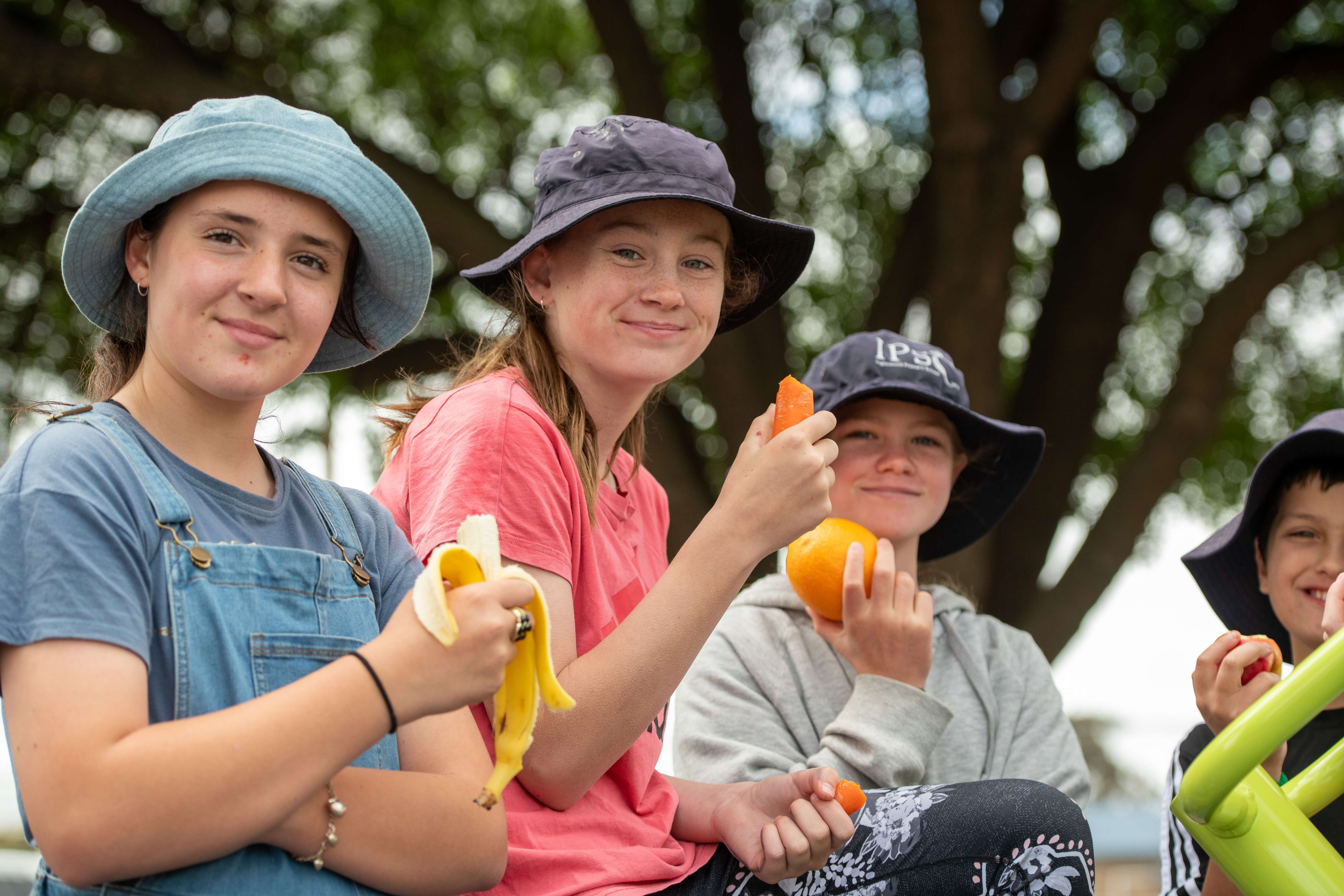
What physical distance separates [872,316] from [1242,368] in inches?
135

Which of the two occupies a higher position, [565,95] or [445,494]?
[565,95]

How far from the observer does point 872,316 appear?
297 inches

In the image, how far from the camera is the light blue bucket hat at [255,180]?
1.66 metres

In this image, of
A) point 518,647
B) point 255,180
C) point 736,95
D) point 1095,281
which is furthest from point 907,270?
point 518,647

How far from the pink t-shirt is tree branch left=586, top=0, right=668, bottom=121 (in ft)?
16.1

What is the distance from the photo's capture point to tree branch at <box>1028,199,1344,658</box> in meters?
6.68

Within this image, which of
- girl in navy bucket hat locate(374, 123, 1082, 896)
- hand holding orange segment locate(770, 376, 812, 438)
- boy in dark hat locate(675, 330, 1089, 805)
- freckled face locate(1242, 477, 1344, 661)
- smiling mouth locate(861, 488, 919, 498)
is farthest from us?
smiling mouth locate(861, 488, 919, 498)

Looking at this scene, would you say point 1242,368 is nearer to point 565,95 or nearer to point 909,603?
point 565,95

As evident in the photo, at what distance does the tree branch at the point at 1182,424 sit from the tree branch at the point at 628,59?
3.44 m

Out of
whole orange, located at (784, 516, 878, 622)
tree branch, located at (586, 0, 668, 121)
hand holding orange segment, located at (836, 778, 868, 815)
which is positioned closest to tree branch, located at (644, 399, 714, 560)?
tree branch, located at (586, 0, 668, 121)

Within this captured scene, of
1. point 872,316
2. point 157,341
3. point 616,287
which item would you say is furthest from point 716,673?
point 872,316

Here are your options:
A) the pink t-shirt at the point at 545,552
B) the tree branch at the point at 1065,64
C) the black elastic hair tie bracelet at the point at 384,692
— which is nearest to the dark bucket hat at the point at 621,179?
the pink t-shirt at the point at 545,552

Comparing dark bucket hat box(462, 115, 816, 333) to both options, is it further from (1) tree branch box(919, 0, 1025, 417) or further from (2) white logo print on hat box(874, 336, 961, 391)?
(1) tree branch box(919, 0, 1025, 417)

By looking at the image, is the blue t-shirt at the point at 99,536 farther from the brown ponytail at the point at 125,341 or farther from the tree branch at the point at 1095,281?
the tree branch at the point at 1095,281
